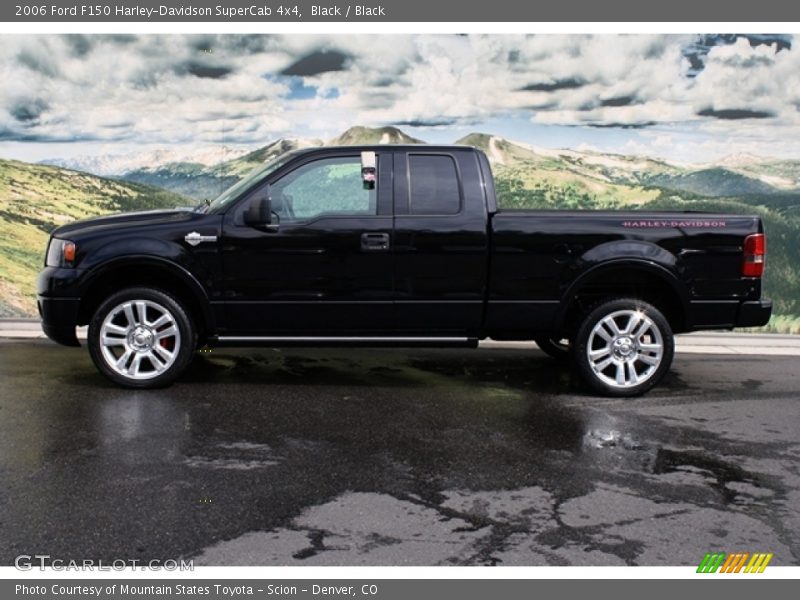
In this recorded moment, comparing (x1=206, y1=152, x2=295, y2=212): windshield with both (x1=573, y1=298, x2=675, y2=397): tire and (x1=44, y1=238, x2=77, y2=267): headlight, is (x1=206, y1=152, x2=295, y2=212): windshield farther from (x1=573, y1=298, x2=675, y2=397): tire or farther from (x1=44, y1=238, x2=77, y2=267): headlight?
(x1=573, y1=298, x2=675, y2=397): tire

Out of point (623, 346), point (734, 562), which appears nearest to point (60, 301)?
point (623, 346)

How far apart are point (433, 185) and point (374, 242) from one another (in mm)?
672

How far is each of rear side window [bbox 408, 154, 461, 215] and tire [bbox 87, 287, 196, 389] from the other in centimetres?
205

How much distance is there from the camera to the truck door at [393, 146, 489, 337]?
21.5ft

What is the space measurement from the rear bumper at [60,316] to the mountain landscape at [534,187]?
13.9 feet

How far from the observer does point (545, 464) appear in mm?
4996

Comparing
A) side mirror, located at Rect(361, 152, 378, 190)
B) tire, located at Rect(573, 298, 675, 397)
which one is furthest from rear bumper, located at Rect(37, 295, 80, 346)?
tire, located at Rect(573, 298, 675, 397)

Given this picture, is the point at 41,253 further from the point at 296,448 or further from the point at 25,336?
the point at 296,448

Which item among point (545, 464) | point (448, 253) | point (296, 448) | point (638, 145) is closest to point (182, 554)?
point (296, 448)

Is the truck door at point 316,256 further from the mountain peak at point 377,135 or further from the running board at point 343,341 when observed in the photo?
the mountain peak at point 377,135

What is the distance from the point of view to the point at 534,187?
440 inches

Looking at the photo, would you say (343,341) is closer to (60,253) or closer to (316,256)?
(316,256)

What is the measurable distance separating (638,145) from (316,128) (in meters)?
4.22

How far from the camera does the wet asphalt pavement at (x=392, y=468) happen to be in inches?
151
